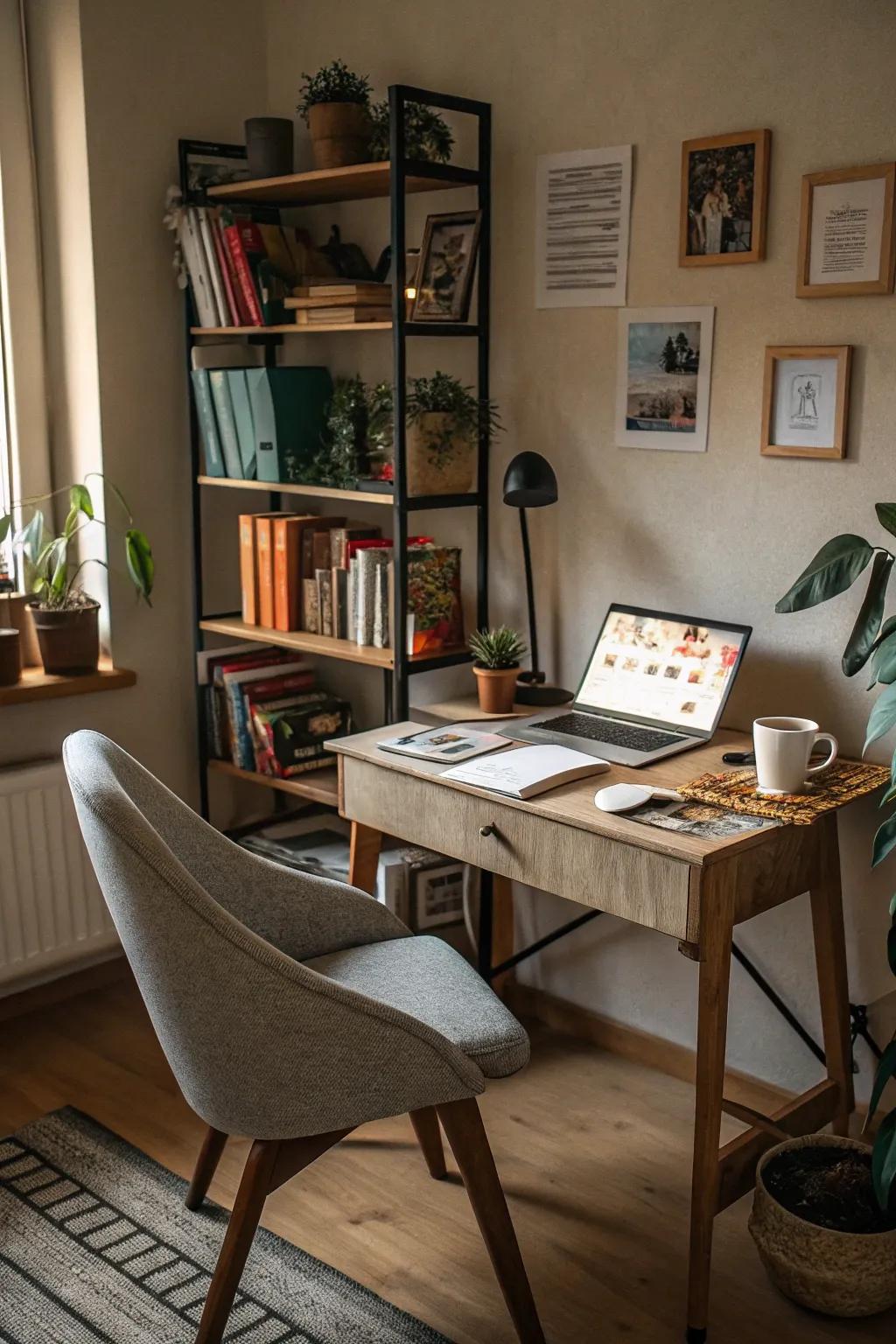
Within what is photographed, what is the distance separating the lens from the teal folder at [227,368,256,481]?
299 centimetres

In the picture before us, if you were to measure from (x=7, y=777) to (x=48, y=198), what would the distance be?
1.32 meters

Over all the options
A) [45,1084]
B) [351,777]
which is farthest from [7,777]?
[351,777]

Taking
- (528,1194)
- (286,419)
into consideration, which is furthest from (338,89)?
(528,1194)

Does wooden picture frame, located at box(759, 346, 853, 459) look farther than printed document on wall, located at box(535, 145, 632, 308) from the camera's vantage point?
No

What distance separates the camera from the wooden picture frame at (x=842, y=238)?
2166 mm

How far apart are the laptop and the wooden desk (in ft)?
0.22

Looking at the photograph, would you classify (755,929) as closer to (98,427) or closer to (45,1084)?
(45,1084)

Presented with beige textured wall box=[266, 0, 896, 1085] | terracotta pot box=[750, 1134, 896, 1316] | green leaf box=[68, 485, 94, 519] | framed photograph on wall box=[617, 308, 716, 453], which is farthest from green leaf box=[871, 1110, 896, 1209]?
green leaf box=[68, 485, 94, 519]

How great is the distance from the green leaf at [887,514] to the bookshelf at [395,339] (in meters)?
0.99

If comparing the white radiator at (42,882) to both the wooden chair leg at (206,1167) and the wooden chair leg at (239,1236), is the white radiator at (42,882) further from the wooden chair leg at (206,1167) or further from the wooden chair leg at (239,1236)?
the wooden chair leg at (239,1236)

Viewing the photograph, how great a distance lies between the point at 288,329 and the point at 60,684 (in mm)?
940

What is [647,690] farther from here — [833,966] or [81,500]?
[81,500]

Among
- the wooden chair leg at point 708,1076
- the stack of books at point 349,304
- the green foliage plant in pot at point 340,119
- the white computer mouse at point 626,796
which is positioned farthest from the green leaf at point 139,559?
the wooden chair leg at point 708,1076

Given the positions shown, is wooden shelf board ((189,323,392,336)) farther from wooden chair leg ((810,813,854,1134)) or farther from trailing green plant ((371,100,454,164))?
wooden chair leg ((810,813,854,1134))
